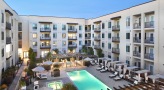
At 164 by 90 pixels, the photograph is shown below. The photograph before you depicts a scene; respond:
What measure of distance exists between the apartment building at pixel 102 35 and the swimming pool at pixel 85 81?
7541 millimetres

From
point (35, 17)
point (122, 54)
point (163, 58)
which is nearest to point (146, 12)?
point (163, 58)

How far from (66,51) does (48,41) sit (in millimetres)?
5899

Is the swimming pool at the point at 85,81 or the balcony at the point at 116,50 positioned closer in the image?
the swimming pool at the point at 85,81

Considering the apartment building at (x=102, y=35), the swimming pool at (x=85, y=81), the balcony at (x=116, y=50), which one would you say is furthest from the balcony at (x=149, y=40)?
the swimming pool at (x=85, y=81)

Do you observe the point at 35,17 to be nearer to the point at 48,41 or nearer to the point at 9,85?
the point at 48,41

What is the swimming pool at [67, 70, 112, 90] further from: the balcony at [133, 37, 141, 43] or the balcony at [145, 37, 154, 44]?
the balcony at [145, 37, 154, 44]

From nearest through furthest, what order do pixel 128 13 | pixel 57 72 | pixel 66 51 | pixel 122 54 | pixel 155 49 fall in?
pixel 155 49
pixel 57 72
pixel 128 13
pixel 122 54
pixel 66 51

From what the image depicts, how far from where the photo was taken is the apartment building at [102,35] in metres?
22.0

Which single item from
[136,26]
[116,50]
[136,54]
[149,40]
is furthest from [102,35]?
[149,40]

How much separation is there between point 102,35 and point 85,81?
16.9 m

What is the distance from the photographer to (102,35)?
3825 cm

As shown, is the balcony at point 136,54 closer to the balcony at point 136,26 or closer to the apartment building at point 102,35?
the apartment building at point 102,35

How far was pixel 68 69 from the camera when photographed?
3023cm

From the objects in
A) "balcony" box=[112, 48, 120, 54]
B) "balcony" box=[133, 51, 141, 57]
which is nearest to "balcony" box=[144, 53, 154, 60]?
"balcony" box=[133, 51, 141, 57]
